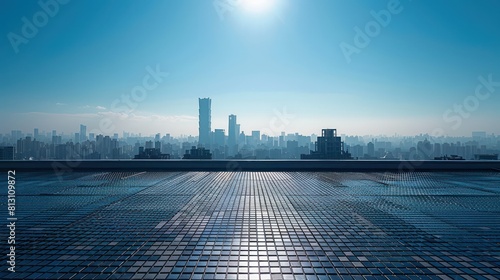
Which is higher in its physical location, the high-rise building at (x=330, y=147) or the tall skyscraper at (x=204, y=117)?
the tall skyscraper at (x=204, y=117)

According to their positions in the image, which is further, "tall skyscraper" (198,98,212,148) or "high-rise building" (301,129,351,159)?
"tall skyscraper" (198,98,212,148)

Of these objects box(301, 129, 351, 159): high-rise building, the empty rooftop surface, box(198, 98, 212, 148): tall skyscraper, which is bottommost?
the empty rooftop surface

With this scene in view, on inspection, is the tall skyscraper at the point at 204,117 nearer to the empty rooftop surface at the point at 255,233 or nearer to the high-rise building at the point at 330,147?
the high-rise building at the point at 330,147

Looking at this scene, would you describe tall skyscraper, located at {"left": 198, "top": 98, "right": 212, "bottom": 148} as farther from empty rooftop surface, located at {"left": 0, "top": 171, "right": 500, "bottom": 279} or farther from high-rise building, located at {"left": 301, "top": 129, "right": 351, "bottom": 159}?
empty rooftop surface, located at {"left": 0, "top": 171, "right": 500, "bottom": 279}

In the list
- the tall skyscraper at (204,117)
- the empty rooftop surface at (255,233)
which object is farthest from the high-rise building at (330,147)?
the tall skyscraper at (204,117)

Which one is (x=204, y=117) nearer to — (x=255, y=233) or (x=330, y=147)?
(x=330, y=147)

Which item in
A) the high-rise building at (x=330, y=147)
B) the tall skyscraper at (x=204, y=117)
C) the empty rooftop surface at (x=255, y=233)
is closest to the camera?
the empty rooftop surface at (x=255, y=233)

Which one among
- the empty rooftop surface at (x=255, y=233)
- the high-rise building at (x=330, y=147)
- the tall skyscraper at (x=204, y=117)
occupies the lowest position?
the empty rooftop surface at (x=255, y=233)

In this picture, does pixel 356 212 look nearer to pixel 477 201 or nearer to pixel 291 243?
pixel 291 243

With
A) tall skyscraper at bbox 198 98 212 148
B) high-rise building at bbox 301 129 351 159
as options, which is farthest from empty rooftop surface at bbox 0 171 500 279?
tall skyscraper at bbox 198 98 212 148

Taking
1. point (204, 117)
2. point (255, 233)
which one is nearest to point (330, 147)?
point (255, 233)
